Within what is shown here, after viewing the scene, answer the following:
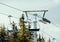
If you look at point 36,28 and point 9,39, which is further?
point 9,39

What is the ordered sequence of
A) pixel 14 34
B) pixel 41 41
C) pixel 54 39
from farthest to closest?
pixel 41 41, pixel 14 34, pixel 54 39

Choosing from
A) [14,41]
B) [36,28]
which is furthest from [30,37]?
[36,28]

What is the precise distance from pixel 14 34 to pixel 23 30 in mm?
13075

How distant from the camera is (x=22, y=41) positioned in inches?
5084

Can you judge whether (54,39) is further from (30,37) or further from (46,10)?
(46,10)

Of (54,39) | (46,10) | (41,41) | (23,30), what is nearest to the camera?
(46,10)

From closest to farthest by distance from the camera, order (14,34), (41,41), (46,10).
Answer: (46,10)
(14,34)
(41,41)

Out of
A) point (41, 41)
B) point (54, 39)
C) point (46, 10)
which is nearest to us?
point (46, 10)

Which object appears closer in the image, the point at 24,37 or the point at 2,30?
the point at 24,37

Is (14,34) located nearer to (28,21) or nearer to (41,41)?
(41,41)

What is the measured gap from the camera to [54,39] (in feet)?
406

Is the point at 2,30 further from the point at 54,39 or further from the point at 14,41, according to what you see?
the point at 54,39

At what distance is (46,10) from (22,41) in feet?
166

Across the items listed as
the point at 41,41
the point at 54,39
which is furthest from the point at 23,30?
the point at 41,41
